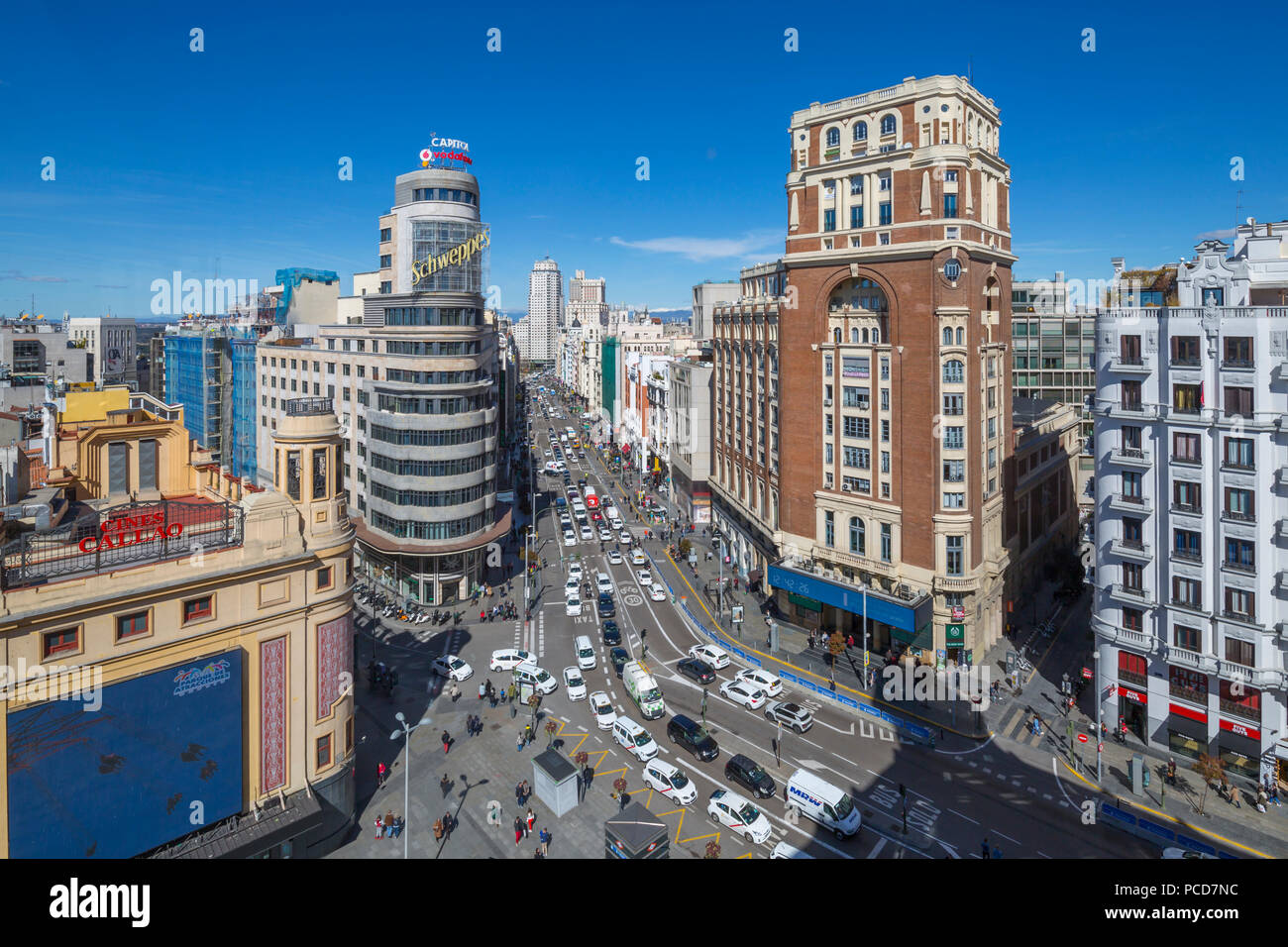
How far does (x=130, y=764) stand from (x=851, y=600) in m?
41.1

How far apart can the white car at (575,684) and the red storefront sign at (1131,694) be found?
3072cm

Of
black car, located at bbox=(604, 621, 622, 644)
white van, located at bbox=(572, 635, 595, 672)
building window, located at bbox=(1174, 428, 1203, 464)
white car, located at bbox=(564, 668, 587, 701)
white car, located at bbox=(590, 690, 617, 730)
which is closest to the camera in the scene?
building window, located at bbox=(1174, 428, 1203, 464)

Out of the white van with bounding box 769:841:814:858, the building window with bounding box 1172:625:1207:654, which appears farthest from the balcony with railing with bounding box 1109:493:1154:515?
the white van with bounding box 769:841:814:858

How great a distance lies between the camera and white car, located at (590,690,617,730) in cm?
4262

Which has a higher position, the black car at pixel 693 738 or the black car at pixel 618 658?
the black car at pixel 618 658

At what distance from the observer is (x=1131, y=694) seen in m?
39.9

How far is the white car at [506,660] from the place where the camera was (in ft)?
164

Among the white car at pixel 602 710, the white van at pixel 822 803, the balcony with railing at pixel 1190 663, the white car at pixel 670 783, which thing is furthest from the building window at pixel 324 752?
the balcony with railing at pixel 1190 663

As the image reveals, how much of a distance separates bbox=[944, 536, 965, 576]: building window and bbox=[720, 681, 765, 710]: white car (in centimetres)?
1533

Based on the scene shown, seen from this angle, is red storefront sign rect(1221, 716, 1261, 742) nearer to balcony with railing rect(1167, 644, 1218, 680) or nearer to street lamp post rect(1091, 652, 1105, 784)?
balcony with railing rect(1167, 644, 1218, 680)

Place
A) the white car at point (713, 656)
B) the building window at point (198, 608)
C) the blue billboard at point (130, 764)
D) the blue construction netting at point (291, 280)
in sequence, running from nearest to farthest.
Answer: the blue billboard at point (130, 764), the building window at point (198, 608), the white car at point (713, 656), the blue construction netting at point (291, 280)

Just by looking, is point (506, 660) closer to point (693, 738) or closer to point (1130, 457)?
point (693, 738)

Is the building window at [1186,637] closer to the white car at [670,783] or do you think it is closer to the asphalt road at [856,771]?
the asphalt road at [856,771]

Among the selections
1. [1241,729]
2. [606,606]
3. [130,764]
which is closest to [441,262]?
[606,606]
